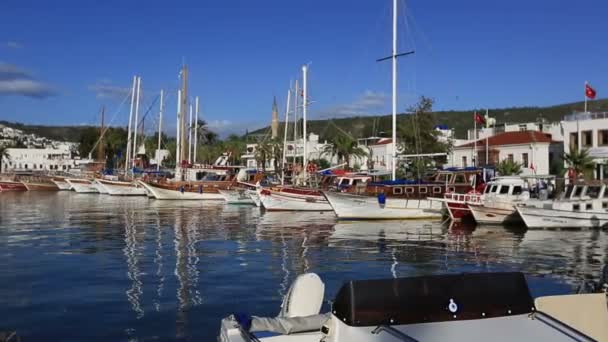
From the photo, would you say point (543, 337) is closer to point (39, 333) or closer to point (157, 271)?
point (39, 333)

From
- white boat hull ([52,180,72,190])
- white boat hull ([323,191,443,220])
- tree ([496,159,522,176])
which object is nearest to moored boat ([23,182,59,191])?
white boat hull ([52,180,72,190])

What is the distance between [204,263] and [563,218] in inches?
795

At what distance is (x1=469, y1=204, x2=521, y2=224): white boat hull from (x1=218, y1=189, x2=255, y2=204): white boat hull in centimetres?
2569

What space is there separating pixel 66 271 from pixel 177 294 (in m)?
5.08

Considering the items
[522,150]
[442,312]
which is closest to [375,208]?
[522,150]

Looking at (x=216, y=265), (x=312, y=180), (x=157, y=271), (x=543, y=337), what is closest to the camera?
(x=543, y=337)

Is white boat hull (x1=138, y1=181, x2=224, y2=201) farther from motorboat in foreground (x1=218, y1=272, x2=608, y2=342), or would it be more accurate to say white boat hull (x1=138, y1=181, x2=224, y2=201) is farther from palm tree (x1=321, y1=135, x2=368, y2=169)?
motorboat in foreground (x1=218, y1=272, x2=608, y2=342)

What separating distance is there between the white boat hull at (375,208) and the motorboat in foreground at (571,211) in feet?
22.3

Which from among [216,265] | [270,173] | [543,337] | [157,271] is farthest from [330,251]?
[270,173]

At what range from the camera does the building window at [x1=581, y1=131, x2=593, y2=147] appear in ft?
163

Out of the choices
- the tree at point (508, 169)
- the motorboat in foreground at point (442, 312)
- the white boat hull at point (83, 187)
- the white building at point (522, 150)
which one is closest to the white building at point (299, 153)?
the white boat hull at point (83, 187)

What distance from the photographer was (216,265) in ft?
60.7

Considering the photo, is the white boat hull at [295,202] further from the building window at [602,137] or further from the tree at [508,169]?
the building window at [602,137]

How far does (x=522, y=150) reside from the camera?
58.3 metres
